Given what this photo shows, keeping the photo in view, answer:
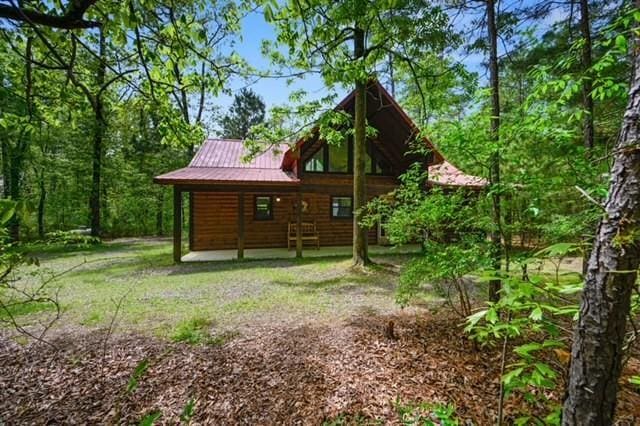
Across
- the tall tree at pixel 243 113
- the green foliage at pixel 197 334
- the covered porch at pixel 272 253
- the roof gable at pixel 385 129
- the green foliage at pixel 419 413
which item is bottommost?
the green foliage at pixel 419 413

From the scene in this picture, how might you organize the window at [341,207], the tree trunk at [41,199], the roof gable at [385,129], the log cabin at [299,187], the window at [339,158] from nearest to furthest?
the roof gable at [385,129] → the log cabin at [299,187] → the window at [339,158] → the window at [341,207] → the tree trunk at [41,199]

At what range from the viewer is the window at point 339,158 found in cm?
1057

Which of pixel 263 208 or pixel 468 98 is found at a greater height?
pixel 468 98

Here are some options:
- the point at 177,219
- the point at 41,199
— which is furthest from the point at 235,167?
the point at 41,199

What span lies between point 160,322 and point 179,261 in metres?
4.42

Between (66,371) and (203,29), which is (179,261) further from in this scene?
(203,29)

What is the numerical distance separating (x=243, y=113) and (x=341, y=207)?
17195 millimetres

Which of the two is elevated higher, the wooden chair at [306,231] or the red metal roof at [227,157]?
the red metal roof at [227,157]

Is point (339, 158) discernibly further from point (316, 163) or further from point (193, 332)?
point (193, 332)

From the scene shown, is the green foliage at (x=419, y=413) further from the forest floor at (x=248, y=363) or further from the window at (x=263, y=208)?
the window at (x=263, y=208)

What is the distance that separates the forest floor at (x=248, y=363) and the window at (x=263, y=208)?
568 cm

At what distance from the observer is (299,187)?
9.30 metres

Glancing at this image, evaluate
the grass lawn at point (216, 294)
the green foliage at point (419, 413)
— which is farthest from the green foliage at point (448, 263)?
the grass lawn at point (216, 294)

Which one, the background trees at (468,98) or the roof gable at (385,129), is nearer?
the background trees at (468,98)
